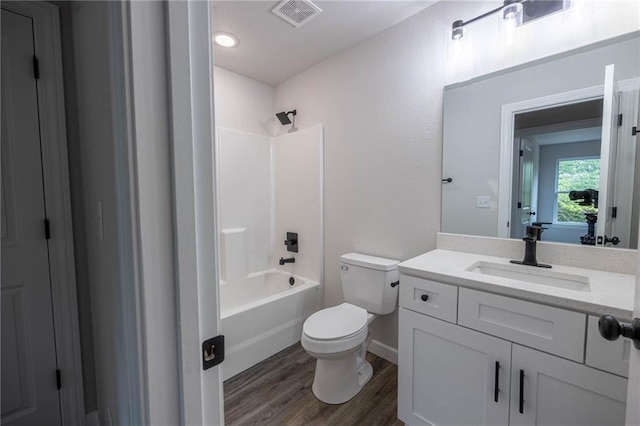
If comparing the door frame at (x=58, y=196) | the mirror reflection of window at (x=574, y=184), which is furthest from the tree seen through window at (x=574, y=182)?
the door frame at (x=58, y=196)

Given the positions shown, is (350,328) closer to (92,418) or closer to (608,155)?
(92,418)

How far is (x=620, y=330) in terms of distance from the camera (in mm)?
649

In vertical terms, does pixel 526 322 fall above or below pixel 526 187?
below

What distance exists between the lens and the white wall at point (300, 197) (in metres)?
2.50

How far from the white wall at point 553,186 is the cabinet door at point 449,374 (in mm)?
668

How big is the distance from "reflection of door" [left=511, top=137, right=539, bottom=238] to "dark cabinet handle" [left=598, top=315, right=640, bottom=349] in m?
0.90

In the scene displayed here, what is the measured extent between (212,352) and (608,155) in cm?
175

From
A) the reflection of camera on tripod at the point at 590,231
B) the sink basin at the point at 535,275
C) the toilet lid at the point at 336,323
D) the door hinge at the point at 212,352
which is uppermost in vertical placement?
the reflection of camera on tripod at the point at 590,231

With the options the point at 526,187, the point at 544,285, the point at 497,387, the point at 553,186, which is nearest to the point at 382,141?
the point at 526,187

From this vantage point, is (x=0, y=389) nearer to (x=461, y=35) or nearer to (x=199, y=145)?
(x=199, y=145)

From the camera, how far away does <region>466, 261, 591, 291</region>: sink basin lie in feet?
3.99

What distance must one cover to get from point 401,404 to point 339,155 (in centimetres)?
172

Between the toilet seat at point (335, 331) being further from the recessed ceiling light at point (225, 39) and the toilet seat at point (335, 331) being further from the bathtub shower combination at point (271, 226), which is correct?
the recessed ceiling light at point (225, 39)

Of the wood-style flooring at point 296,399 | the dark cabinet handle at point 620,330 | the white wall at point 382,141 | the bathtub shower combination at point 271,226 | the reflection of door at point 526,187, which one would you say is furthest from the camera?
the bathtub shower combination at point 271,226
